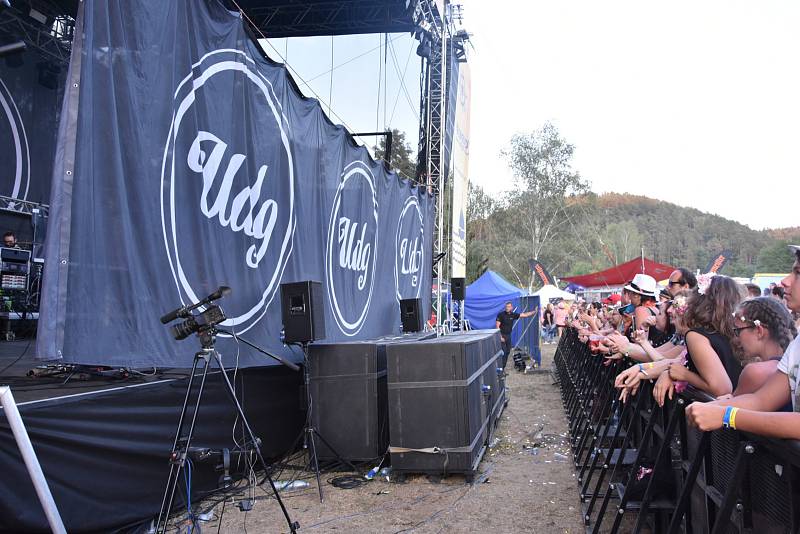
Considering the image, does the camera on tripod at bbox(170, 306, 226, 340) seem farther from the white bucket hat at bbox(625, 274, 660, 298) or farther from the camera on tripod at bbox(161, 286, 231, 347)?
the white bucket hat at bbox(625, 274, 660, 298)

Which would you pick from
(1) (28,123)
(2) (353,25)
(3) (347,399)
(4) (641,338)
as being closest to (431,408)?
(3) (347,399)

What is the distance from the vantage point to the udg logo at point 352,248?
25.4ft

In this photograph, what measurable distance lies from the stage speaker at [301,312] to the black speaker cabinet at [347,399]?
475 millimetres

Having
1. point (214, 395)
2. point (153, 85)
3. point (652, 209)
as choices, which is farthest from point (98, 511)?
point (652, 209)

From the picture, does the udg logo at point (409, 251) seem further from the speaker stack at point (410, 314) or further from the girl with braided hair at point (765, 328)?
the girl with braided hair at point (765, 328)

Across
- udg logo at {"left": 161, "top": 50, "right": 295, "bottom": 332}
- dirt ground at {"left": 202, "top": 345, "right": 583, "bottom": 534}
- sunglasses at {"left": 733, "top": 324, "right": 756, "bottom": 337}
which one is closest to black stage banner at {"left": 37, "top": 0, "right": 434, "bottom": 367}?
udg logo at {"left": 161, "top": 50, "right": 295, "bottom": 332}

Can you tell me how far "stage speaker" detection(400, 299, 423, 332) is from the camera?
422 inches

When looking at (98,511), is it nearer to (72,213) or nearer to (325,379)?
(72,213)

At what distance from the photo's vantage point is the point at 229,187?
525cm

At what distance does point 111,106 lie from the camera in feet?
12.8

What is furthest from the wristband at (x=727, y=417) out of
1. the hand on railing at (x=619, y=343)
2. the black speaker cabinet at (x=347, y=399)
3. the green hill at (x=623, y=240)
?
the black speaker cabinet at (x=347, y=399)

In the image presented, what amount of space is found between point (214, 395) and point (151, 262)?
1.51 m

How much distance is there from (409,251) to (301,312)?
7.00 meters

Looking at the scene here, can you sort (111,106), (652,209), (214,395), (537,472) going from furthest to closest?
(652,209), (537,472), (214,395), (111,106)
